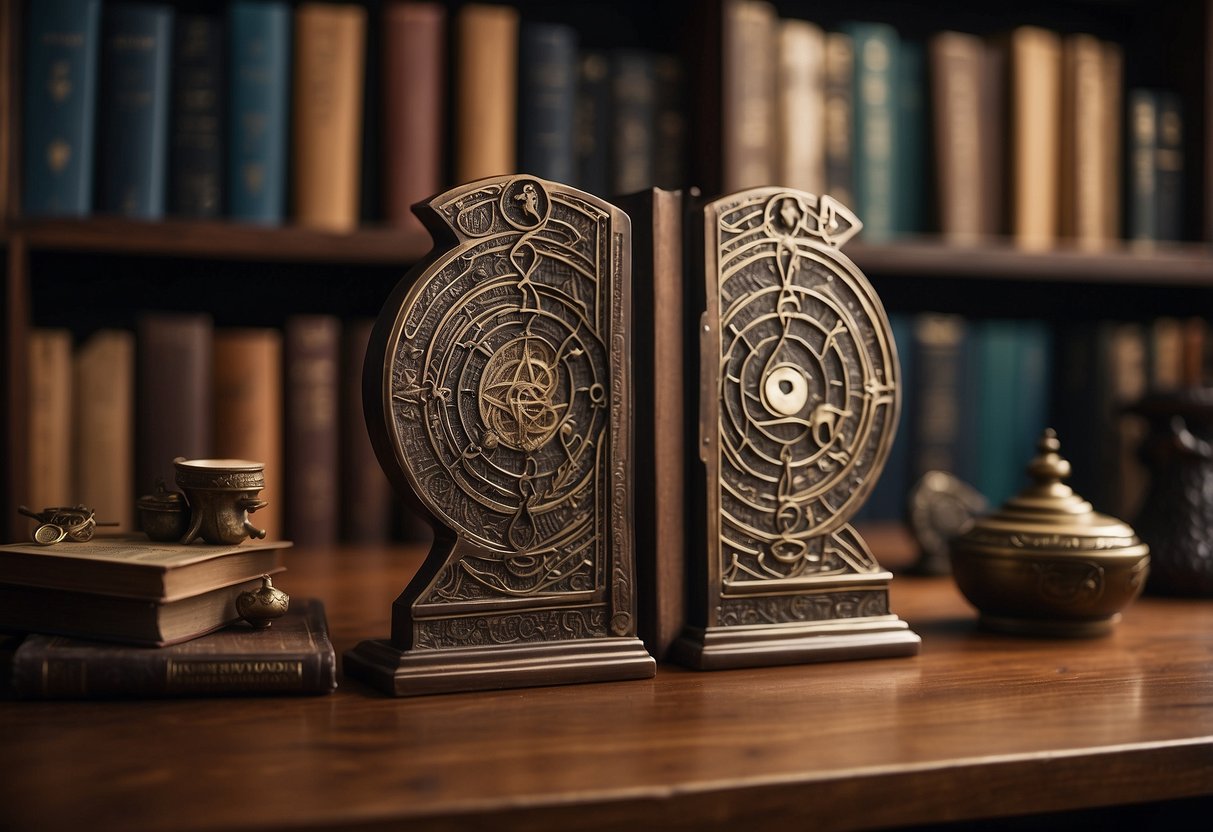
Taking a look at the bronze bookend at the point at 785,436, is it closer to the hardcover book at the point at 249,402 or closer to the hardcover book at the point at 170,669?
the hardcover book at the point at 170,669

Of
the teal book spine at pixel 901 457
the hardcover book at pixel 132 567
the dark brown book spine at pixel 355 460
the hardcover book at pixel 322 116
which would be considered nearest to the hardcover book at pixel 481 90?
the hardcover book at pixel 322 116

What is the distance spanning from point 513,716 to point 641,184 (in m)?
1.05

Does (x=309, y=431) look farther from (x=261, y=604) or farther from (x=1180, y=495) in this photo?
(x=1180, y=495)

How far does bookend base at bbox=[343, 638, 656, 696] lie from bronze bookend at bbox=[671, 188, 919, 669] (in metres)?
0.07

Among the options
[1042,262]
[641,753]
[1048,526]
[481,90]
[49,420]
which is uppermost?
[481,90]

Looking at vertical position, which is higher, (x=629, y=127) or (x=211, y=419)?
(x=629, y=127)

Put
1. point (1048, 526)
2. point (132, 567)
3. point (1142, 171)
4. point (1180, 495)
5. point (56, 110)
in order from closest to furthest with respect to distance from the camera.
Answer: point (132, 567)
point (1048, 526)
point (1180, 495)
point (56, 110)
point (1142, 171)

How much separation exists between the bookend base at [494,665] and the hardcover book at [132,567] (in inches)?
4.2

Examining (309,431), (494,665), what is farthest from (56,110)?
(494,665)

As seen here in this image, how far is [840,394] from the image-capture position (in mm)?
1001

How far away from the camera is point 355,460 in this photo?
5.35 ft

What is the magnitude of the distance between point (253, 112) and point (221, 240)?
184mm

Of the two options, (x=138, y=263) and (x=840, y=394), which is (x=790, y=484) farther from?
(x=138, y=263)

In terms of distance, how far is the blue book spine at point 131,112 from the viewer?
151cm
